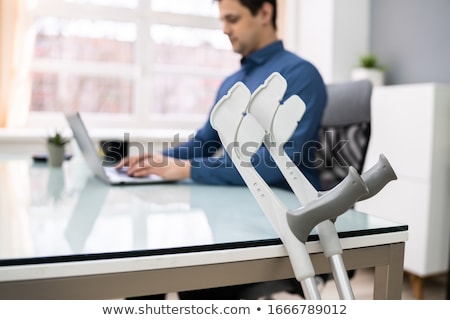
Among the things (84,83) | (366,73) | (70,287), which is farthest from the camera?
(84,83)

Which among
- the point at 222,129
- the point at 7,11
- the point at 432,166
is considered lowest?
the point at 432,166

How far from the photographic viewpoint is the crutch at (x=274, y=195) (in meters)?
0.58

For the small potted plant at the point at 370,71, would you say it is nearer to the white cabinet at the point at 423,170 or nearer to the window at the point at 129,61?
the white cabinet at the point at 423,170

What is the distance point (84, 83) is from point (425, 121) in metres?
2.21

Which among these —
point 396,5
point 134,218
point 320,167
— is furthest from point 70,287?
point 396,5

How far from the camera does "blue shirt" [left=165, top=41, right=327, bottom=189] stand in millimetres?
1134

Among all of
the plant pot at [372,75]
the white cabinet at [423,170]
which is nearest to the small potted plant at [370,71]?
the plant pot at [372,75]

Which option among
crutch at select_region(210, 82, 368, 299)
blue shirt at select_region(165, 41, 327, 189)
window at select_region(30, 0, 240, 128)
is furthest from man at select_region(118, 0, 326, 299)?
window at select_region(30, 0, 240, 128)

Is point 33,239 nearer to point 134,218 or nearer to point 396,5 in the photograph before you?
point 134,218

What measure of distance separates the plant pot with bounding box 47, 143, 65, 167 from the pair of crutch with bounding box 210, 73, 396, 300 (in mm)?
1085

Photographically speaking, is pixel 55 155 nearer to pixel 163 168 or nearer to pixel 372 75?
pixel 163 168

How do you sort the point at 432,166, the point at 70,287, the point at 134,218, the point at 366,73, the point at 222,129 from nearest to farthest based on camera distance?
the point at 70,287, the point at 222,129, the point at 134,218, the point at 432,166, the point at 366,73

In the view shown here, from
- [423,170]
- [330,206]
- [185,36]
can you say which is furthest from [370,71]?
[330,206]

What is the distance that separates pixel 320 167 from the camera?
5.62ft
